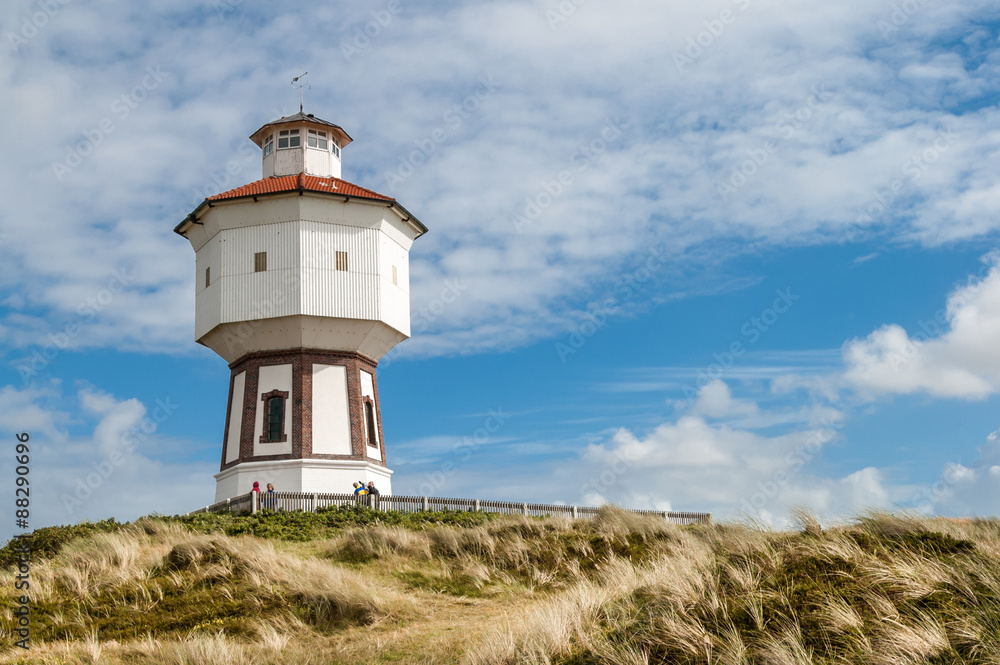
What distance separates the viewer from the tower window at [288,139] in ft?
122

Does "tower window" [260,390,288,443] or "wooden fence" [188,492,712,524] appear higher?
"tower window" [260,390,288,443]

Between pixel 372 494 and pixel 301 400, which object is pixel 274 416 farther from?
pixel 372 494

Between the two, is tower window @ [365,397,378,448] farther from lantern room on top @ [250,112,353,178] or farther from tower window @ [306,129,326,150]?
tower window @ [306,129,326,150]

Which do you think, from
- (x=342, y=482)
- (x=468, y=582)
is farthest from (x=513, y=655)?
(x=342, y=482)

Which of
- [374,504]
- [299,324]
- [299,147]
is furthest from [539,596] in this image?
[299,147]

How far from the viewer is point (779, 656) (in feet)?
27.0

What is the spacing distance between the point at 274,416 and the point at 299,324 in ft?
11.5

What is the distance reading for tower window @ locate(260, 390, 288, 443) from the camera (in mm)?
32656

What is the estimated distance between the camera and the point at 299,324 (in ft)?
108

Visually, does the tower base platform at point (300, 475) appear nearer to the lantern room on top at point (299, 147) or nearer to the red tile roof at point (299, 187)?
the red tile roof at point (299, 187)

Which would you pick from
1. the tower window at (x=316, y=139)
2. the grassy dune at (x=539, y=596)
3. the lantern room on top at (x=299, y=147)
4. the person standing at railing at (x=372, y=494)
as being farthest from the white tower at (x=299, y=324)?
the grassy dune at (x=539, y=596)

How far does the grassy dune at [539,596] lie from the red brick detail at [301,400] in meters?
9.79

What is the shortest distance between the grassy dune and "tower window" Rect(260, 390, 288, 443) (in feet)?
33.1

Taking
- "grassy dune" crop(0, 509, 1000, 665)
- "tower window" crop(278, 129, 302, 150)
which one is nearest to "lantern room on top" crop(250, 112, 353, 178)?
"tower window" crop(278, 129, 302, 150)
